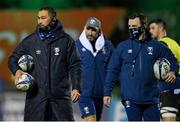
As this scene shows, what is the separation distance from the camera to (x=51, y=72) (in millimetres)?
13688

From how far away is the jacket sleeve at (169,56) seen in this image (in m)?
15.0

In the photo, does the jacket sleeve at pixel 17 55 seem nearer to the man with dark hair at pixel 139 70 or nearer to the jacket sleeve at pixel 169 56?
the man with dark hair at pixel 139 70

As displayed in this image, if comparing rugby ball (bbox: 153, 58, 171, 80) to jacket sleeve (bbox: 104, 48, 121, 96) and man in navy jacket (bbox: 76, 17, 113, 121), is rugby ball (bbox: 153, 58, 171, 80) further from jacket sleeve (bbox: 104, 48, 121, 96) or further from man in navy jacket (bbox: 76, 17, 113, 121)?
man in navy jacket (bbox: 76, 17, 113, 121)

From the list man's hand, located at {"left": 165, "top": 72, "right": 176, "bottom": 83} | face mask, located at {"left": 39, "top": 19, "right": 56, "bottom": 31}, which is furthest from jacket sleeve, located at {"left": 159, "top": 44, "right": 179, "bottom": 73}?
face mask, located at {"left": 39, "top": 19, "right": 56, "bottom": 31}

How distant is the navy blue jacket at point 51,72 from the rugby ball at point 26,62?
0.06m

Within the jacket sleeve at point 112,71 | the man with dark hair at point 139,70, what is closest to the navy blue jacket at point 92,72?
the jacket sleeve at point 112,71

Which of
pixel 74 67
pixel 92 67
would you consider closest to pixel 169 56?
pixel 92 67

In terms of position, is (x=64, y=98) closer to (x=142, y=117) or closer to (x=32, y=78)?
(x=32, y=78)

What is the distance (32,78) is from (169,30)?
16.0m

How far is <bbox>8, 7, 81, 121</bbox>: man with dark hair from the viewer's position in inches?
539

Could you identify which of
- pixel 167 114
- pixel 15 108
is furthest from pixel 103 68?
pixel 15 108

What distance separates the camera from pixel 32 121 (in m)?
13.8

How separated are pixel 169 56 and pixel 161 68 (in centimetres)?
38

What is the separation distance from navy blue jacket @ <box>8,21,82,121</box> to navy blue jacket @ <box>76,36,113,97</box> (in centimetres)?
243
